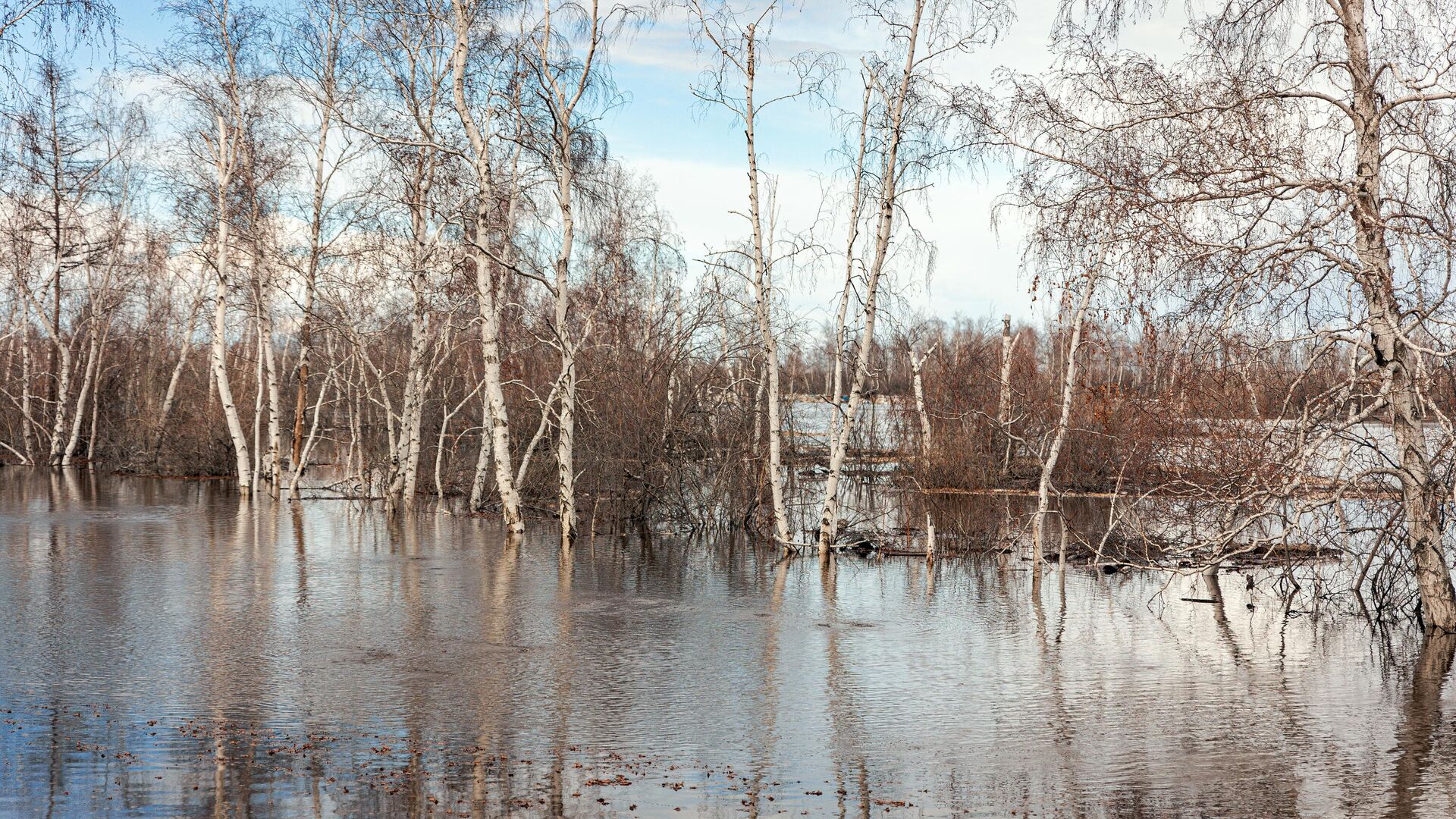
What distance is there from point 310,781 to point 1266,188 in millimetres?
10342

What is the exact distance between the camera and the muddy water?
7.61 m

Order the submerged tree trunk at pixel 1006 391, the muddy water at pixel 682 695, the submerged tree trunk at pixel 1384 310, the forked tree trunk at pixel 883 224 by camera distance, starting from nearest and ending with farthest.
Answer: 1. the muddy water at pixel 682 695
2. the submerged tree trunk at pixel 1384 310
3. the forked tree trunk at pixel 883 224
4. the submerged tree trunk at pixel 1006 391

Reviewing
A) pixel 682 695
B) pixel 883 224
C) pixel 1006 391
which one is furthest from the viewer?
pixel 1006 391

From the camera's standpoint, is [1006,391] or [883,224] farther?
[1006,391]

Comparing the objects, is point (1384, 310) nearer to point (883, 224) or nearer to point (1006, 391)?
point (883, 224)

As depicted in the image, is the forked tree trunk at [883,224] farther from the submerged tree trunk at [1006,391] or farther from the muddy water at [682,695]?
the submerged tree trunk at [1006,391]

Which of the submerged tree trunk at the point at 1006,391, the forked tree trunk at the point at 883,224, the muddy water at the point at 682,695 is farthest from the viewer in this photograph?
the submerged tree trunk at the point at 1006,391

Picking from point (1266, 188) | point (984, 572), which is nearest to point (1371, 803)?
point (1266, 188)

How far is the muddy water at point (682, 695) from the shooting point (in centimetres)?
761

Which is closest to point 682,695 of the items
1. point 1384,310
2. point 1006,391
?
point 1384,310

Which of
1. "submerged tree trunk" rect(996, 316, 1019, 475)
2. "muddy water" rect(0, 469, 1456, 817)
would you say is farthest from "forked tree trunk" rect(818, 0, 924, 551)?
"submerged tree trunk" rect(996, 316, 1019, 475)

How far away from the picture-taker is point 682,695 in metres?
10.4

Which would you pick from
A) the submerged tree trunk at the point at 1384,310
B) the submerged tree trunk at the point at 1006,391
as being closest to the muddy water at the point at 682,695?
the submerged tree trunk at the point at 1384,310

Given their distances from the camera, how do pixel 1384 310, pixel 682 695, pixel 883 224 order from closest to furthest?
pixel 682 695 < pixel 1384 310 < pixel 883 224
